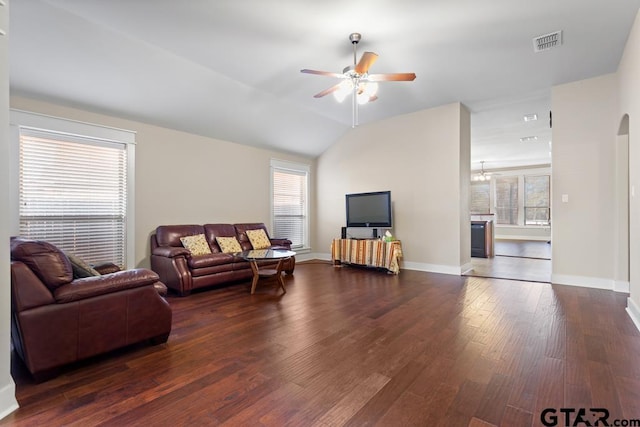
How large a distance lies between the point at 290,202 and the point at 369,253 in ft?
7.54

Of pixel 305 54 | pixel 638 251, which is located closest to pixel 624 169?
pixel 638 251

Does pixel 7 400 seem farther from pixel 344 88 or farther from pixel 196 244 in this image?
pixel 344 88

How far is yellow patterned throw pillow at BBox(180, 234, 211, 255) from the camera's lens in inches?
183

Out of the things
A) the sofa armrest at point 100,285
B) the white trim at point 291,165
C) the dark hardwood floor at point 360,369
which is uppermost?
the white trim at point 291,165

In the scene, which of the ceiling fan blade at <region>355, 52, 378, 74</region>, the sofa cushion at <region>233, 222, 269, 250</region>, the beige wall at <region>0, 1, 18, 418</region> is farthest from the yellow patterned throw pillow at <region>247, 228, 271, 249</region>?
the beige wall at <region>0, 1, 18, 418</region>

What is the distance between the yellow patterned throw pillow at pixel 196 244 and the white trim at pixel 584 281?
209 inches

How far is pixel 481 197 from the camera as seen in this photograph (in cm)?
1195

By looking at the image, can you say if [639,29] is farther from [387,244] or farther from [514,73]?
[387,244]

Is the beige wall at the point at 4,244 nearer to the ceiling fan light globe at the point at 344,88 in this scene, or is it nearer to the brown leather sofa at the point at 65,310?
the brown leather sofa at the point at 65,310

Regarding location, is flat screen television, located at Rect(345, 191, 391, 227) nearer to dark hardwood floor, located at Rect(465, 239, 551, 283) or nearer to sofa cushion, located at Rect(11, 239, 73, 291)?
dark hardwood floor, located at Rect(465, 239, 551, 283)

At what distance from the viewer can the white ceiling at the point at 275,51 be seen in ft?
9.45

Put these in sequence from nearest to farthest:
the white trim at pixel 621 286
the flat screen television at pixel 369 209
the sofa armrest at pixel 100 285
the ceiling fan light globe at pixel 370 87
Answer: the sofa armrest at pixel 100 285 → the ceiling fan light globe at pixel 370 87 → the white trim at pixel 621 286 → the flat screen television at pixel 369 209

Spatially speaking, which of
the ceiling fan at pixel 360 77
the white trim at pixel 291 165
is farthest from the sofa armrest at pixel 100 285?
the white trim at pixel 291 165

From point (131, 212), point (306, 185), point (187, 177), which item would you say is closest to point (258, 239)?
point (187, 177)
